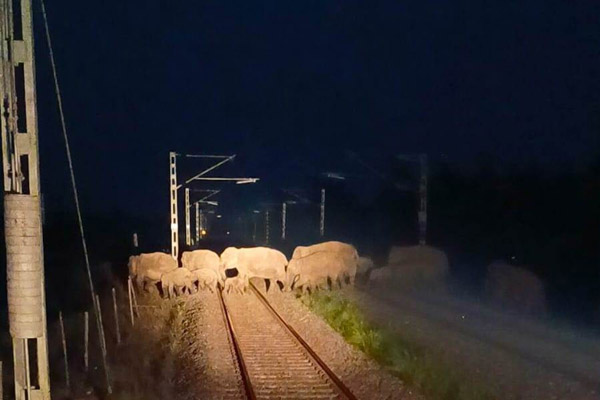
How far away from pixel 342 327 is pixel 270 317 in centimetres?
315

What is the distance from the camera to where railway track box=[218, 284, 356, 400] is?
1111 centimetres

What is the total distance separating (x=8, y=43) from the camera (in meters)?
6.60

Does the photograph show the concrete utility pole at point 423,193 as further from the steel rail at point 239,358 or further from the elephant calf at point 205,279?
the steel rail at point 239,358

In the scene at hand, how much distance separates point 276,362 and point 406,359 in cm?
252

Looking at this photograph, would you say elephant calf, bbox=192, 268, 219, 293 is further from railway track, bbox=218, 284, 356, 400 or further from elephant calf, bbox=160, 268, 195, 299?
railway track, bbox=218, 284, 356, 400

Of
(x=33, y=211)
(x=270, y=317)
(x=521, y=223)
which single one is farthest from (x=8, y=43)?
(x=521, y=223)

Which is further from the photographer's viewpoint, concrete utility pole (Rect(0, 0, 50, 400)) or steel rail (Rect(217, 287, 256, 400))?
steel rail (Rect(217, 287, 256, 400))

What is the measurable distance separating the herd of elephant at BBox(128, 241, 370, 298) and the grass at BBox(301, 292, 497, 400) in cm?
867

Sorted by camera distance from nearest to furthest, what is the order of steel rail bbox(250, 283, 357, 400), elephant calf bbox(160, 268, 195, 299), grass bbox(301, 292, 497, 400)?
steel rail bbox(250, 283, 357, 400) < grass bbox(301, 292, 497, 400) < elephant calf bbox(160, 268, 195, 299)

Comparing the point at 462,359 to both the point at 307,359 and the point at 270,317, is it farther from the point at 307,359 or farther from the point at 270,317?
the point at 270,317

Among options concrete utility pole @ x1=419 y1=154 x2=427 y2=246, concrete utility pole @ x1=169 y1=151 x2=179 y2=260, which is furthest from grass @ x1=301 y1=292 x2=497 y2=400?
concrete utility pole @ x1=169 y1=151 x2=179 y2=260

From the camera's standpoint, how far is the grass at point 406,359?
11305mm

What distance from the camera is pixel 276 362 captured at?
1339 cm

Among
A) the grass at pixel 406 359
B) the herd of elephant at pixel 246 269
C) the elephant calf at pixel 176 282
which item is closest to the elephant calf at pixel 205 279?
the herd of elephant at pixel 246 269
